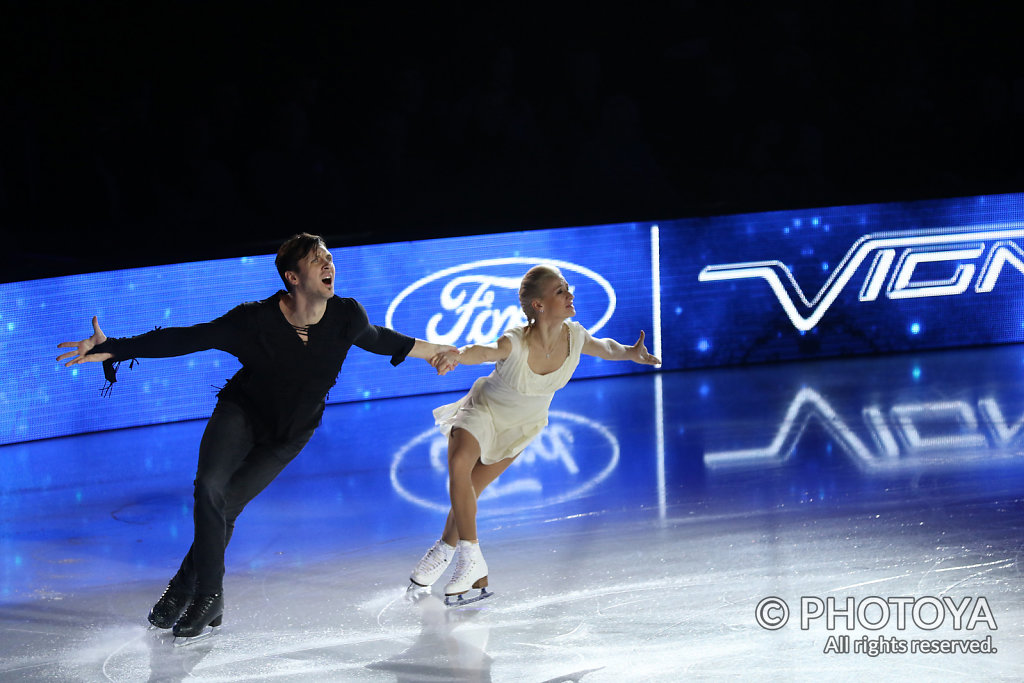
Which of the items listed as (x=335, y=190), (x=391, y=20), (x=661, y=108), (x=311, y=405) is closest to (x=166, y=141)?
(x=335, y=190)

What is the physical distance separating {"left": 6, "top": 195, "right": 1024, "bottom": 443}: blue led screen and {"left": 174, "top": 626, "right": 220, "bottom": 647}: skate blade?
11.0 ft

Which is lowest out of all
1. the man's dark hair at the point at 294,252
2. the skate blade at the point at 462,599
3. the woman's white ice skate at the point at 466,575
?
the skate blade at the point at 462,599

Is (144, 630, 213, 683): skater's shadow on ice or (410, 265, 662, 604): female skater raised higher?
(410, 265, 662, 604): female skater

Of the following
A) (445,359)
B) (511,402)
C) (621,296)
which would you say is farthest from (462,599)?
(621,296)

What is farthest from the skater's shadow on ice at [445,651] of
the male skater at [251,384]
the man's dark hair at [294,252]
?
the man's dark hair at [294,252]

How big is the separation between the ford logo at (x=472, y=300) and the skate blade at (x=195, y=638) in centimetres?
363

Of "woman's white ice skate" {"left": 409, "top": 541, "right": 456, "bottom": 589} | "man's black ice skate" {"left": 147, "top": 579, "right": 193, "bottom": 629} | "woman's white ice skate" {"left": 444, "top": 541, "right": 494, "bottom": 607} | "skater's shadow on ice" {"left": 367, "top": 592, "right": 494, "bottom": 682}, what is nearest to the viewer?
"skater's shadow on ice" {"left": 367, "top": 592, "right": 494, "bottom": 682}

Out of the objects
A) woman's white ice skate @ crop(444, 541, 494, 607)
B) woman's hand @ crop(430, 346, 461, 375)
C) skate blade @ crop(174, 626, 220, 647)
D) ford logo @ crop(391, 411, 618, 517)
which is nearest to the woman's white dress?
woman's hand @ crop(430, 346, 461, 375)

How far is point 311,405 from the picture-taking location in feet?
13.5

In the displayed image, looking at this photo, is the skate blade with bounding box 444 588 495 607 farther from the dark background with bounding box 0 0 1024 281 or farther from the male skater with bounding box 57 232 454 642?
the dark background with bounding box 0 0 1024 281

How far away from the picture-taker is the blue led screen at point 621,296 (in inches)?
273

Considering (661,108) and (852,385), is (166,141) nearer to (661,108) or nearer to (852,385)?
(661,108)

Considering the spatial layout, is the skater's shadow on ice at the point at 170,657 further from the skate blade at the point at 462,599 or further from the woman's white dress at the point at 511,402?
the woman's white dress at the point at 511,402

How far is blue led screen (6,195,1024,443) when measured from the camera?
6.95 m
